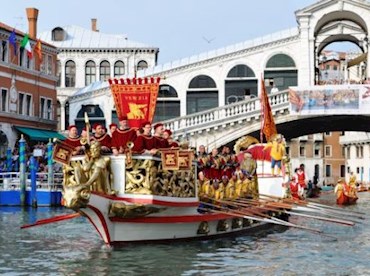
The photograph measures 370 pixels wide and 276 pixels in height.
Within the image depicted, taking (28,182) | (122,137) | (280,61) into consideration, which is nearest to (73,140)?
(122,137)

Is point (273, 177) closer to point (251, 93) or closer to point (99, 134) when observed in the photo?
point (99, 134)

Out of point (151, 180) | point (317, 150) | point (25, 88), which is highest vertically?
point (25, 88)

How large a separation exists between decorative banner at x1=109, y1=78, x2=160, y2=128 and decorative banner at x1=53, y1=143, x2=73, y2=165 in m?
2.15

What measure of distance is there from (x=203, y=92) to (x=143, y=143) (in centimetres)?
2018

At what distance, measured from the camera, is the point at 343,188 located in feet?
89.7

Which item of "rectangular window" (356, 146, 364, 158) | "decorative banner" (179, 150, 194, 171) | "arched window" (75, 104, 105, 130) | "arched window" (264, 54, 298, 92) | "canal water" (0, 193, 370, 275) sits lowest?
"canal water" (0, 193, 370, 275)

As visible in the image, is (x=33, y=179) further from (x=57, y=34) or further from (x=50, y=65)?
(x=57, y=34)

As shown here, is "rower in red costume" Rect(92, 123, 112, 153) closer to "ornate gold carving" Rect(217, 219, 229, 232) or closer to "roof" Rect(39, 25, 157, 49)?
"ornate gold carving" Rect(217, 219, 229, 232)

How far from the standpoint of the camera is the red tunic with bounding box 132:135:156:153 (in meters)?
→ 13.3

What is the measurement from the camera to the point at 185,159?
44.0 feet

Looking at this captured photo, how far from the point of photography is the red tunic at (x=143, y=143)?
1331cm

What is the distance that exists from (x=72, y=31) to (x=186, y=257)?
32.6m

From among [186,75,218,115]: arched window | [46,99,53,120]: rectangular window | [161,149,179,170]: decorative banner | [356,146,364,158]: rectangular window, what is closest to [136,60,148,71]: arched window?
[46,99,53,120]: rectangular window

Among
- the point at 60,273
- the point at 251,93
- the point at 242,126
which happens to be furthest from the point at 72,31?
the point at 60,273
